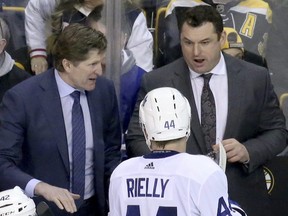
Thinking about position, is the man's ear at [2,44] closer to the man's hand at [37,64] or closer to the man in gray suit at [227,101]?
the man's hand at [37,64]

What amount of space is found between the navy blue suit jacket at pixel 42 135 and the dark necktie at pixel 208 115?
22.6 inches

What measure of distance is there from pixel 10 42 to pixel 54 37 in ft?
1.11

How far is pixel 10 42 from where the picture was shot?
6.29 meters

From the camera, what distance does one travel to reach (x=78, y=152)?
5234mm

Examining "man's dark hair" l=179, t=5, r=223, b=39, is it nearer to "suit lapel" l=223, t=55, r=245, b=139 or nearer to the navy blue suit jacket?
"suit lapel" l=223, t=55, r=245, b=139

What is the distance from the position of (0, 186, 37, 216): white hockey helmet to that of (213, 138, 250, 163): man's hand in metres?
1.45

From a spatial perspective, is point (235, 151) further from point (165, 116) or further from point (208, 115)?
point (165, 116)

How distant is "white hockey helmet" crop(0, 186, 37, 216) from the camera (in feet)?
13.5

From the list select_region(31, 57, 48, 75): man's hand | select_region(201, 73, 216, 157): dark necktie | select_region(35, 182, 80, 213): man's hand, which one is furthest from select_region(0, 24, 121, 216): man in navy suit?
select_region(31, 57, 48, 75): man's hand

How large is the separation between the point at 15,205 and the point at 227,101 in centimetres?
182

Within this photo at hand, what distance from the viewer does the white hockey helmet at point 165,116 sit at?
402cm

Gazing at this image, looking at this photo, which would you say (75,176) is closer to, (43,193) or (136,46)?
(43,193)

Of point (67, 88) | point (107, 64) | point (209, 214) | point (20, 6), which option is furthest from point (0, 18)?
point (209, 214)

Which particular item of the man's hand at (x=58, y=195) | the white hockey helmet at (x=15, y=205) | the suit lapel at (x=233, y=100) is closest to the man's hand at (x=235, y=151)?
the suit lapel at (x=233, y=100)
